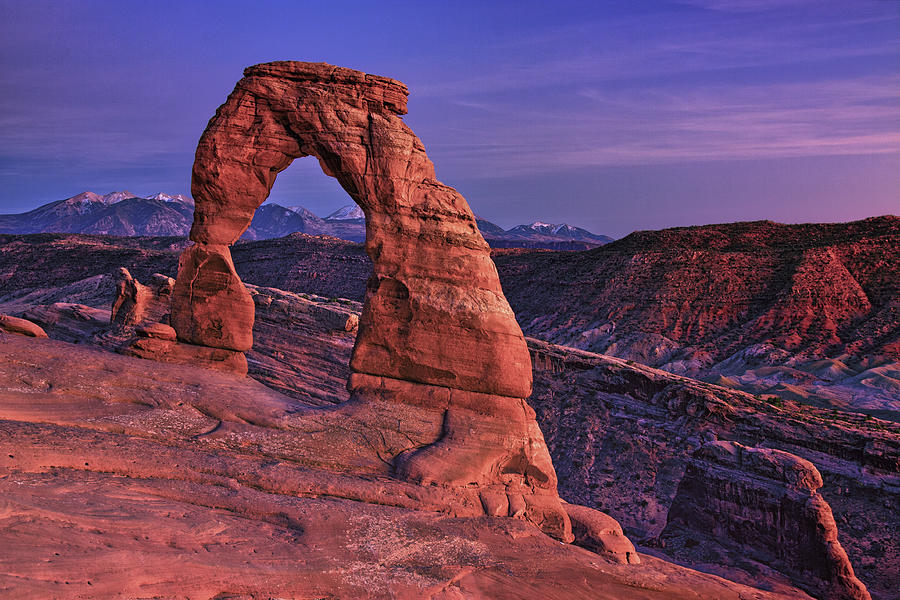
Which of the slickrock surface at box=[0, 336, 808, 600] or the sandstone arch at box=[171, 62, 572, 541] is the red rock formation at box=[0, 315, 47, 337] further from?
the sandstone arch at box=[171, 62, 572, 541]

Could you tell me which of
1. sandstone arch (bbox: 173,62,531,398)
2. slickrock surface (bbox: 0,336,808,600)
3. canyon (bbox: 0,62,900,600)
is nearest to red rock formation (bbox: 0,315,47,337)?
canyon (bbox: 0,62,900,600)

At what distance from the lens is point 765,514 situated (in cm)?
1884

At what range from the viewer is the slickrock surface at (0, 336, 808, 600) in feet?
25.7

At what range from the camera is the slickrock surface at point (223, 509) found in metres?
7.83

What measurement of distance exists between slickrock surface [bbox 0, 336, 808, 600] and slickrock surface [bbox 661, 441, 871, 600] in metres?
6.63

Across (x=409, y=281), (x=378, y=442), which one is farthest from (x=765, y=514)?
(x=409, y=281)

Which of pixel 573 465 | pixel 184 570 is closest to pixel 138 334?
pixel 184 570

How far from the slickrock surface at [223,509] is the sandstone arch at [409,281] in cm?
83

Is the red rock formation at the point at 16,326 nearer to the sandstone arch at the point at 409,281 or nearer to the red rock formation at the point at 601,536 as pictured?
the sandstone arch at the point at 409,281

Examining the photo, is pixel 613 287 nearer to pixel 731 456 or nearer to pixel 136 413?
pixel 731 456

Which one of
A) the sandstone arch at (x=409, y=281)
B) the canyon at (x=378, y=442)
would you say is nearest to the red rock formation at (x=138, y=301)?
the canyon at (x=378, y=442)

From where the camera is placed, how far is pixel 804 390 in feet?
119

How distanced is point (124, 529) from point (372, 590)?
331 centimetres

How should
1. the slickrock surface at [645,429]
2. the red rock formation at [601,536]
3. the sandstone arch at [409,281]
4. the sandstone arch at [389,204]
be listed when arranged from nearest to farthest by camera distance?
the red rock formation at [601,536]
the sandstone arch at [409,281]
the sandstone arch at [389,204]
the slickrock surface at [645,429]
